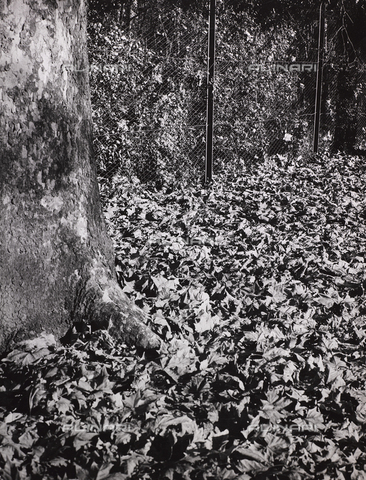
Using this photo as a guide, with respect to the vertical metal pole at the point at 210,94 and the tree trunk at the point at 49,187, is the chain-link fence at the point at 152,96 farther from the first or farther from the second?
the tree trunk at the point at 49,187

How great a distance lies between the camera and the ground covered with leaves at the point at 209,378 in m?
2.29

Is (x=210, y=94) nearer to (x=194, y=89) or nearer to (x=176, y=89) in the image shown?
(x=194, y=89)

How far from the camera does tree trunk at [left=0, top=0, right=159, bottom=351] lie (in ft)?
9.14

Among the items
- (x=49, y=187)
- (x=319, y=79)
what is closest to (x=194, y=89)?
(x=319, y=79)

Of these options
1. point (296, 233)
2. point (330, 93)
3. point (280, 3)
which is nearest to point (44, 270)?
point (296, 233)

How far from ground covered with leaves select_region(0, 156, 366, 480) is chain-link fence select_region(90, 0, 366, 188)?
7.41 ft

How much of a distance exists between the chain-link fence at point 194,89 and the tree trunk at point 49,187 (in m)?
3.35

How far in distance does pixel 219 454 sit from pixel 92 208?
1.69 m

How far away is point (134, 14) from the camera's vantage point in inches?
253

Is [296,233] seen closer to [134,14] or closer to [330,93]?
[134,14]

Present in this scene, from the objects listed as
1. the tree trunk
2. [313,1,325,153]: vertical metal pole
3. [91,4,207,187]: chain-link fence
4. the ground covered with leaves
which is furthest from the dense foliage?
the tree trunk

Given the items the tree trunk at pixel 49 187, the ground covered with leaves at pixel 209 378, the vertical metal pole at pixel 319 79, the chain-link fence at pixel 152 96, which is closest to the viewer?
the ground covered with leaves at pixel 209 378

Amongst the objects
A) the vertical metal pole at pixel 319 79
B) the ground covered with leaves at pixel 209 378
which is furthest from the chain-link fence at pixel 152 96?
the vertical metal pole at pixel 319 79

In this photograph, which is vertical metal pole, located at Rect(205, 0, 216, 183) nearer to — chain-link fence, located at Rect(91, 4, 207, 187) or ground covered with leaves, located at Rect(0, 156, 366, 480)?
chain-link fence, located at Rect(91, 4, 207, 187)
